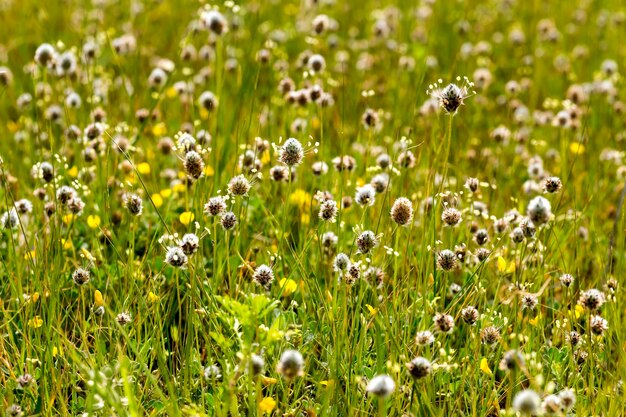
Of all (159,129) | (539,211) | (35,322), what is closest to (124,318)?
(35,322)

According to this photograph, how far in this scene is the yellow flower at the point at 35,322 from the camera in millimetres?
2247

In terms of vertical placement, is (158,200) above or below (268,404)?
above

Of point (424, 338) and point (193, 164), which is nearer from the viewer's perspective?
point (424, 338)

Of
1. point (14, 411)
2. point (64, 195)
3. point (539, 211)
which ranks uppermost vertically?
point (539, 211)

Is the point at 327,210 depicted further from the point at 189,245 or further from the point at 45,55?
the point at 45,55

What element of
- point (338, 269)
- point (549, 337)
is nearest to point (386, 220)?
point (338, 269)

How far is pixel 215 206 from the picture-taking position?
2.27m

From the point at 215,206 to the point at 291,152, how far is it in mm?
238

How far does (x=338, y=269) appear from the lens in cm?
227

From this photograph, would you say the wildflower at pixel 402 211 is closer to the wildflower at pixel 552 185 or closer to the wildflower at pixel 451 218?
the wildflower at pixel 451 218

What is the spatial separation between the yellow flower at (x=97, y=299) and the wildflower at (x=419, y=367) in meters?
0.88

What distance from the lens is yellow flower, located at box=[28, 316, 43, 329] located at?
2.25 metres

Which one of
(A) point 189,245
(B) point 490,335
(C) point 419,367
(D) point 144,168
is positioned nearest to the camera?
(C) point 419,367

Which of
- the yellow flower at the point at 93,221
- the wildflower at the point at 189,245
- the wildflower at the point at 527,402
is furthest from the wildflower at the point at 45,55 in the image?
the wildflower at the point at 527,402
